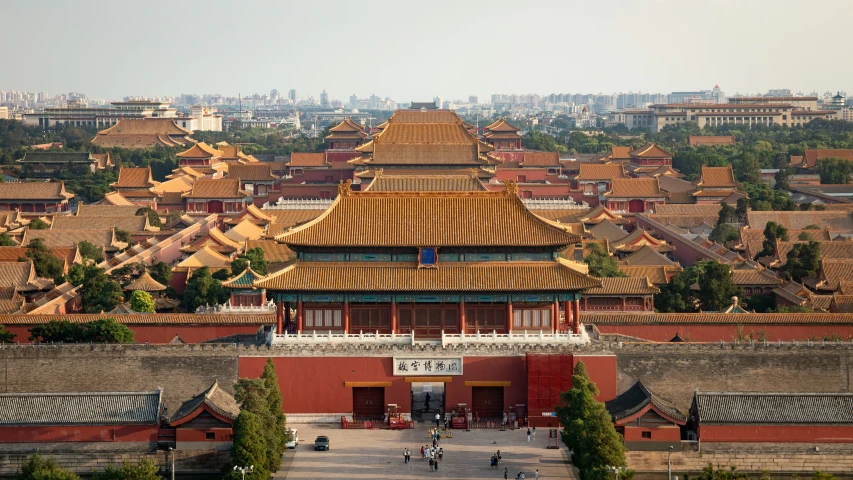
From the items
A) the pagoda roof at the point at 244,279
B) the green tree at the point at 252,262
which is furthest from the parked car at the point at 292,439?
the green tree at the point at 252,262

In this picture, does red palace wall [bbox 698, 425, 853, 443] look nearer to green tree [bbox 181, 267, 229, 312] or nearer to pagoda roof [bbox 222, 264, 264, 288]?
pagoda roof [bbox 222, 264, 264, 288]

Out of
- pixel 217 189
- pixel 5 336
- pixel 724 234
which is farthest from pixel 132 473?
pixel 217 189

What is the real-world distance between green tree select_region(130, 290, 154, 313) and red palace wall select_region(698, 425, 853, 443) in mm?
22771

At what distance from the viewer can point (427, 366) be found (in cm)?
3781

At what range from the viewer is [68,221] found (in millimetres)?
72562

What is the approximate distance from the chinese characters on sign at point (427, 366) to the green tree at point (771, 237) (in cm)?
2655

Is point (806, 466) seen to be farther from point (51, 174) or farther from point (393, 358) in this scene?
point (51, 174)

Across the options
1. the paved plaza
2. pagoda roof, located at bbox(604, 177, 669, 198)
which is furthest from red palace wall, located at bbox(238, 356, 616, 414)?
pagoda roof, located at bbox(604, 177, 669, 198)

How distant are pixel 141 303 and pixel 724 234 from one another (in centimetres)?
3309

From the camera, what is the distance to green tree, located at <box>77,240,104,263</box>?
63.0 m

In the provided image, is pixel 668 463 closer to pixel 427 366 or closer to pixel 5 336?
pixel 427 366

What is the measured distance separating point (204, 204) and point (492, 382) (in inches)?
1902

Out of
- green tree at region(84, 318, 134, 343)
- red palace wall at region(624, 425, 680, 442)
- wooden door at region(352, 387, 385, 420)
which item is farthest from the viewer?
green tree at region(84, 318, 134, 343)

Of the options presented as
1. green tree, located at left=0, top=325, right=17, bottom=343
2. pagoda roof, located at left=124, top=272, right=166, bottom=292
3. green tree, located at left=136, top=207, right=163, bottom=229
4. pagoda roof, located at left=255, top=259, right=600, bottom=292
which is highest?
green tree, located at left=136, top=207, right=163, bottom=229
